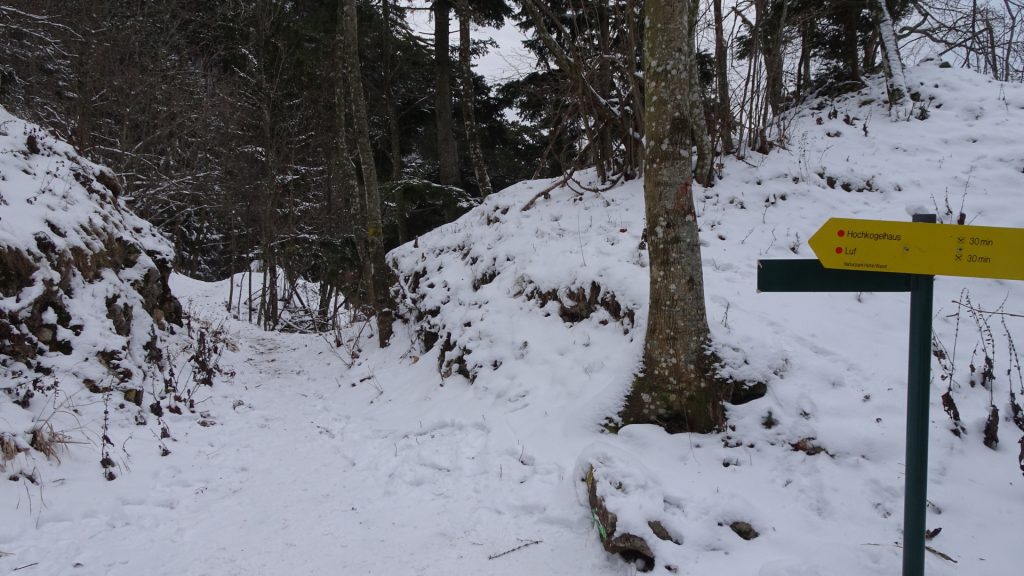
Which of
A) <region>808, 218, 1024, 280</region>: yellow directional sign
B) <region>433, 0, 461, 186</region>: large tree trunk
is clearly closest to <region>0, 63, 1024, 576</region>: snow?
<region>808, 218, 1024, 280</region>: yellow directional sign

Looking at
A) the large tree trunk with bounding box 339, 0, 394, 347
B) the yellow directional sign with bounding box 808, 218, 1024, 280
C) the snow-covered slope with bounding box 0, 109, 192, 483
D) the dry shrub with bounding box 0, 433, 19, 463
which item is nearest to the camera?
the yellow directional sign with bounding box 808, 218, 1024, 280

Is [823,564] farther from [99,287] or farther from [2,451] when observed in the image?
[99,287]

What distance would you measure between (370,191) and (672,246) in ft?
20.1

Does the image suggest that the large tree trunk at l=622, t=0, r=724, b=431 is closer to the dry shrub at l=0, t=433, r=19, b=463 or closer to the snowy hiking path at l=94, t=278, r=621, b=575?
the snowy hiking path at l=94, t=278, r=621, b=575

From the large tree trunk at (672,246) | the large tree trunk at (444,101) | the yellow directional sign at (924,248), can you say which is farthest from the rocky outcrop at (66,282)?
the large tree trunk at (444,101)

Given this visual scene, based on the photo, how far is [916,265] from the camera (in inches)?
77.5

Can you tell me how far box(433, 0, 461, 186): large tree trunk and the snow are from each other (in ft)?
18.6

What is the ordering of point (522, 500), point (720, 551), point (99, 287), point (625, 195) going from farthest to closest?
point (625, 195)
point (99, 287)
point (522, 500)
point (720, 551)

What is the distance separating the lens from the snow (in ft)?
10.2

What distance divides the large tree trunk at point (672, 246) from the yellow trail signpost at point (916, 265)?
6.30ft

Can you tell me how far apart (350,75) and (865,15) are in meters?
10.6

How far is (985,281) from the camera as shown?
5402 mm

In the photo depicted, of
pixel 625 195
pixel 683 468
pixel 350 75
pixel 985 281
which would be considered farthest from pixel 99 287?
pixel 985 281

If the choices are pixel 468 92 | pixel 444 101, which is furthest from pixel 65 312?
pixel 444 101
